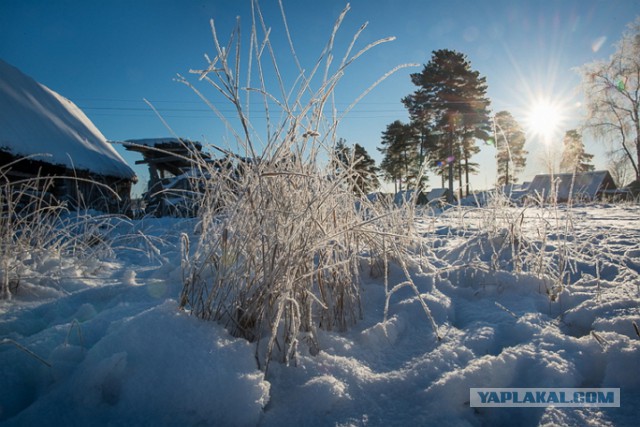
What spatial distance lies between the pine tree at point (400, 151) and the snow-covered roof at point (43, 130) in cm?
1666

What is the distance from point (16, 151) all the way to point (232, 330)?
7593mm

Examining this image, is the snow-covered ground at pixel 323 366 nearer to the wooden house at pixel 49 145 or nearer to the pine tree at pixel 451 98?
the wooden house at pixel 49 145

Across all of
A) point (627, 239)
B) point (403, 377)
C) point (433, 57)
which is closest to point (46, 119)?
point (403, 377)

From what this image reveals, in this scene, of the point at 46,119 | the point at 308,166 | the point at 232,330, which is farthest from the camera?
the point at 46,119

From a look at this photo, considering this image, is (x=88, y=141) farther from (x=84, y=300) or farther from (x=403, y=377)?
(x=403, y=377)

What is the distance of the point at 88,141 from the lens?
977 centimetres

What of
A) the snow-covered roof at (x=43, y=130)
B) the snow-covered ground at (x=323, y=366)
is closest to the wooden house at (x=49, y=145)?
the snow-covered roof at (x=43, y=130)

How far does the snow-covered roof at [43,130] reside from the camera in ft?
21.1

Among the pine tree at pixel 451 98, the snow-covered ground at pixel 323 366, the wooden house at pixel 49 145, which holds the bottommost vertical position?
the snow-covered ground at pixel 323 366

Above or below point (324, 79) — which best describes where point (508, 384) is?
below

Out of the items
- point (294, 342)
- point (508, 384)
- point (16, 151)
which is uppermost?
point (16, 151)

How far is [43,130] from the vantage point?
7.55m

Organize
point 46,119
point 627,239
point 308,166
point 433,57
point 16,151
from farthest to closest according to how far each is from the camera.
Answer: point 433,57, point 46,119, point 16,151, point 627,239, point 308,166

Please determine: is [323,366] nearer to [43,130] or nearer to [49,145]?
[49,145]
